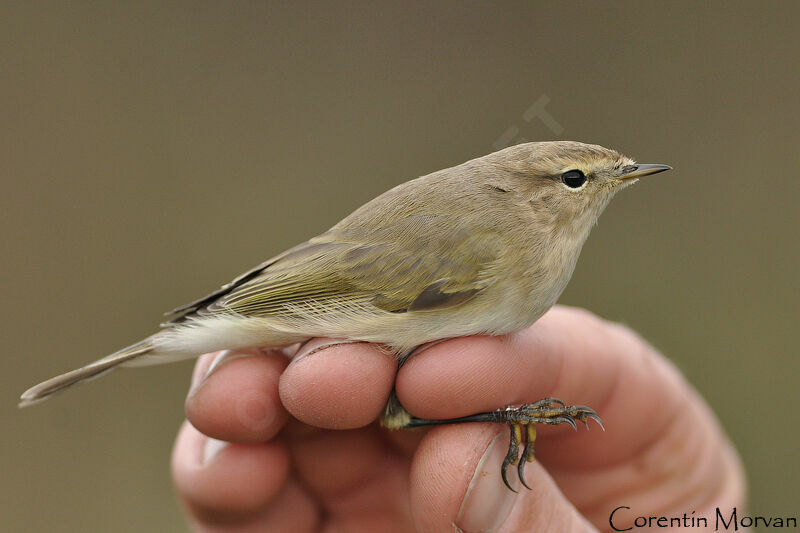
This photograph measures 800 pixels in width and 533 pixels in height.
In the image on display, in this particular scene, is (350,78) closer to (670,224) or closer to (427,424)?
(670,224)

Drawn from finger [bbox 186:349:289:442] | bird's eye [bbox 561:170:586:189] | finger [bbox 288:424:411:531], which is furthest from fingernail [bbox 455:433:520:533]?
bird's eye [bbox 561:170:586:189]

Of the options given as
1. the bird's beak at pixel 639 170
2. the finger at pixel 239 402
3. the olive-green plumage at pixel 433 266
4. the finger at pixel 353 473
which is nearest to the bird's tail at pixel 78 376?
the olive-green plumage at pixel 433 266

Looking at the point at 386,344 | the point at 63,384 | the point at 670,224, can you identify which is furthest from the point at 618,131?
the point at 63,384

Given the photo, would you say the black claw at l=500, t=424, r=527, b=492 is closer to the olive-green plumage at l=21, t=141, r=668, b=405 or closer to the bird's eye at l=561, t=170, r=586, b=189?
the olive-green plumage at l=21, t=141, r=668, b=405

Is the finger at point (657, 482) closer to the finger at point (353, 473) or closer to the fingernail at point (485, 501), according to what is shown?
the finger at point (353, 473)

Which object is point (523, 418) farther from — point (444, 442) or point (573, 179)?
point (573, 179)

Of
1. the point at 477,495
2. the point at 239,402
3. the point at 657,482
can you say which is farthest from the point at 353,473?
the point at 657,482
